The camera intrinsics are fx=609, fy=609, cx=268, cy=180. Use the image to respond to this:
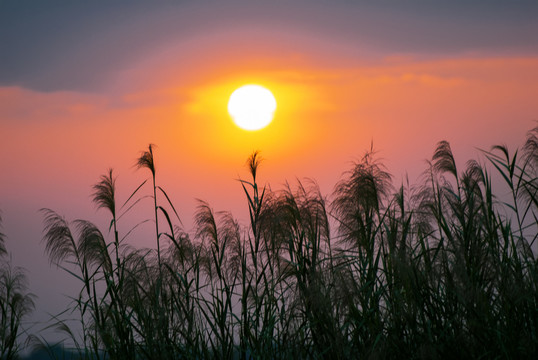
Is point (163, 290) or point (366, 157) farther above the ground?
point (366, 157)

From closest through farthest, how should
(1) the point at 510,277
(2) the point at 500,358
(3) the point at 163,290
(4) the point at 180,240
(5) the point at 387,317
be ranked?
1. (2) the point at 500,358
2. (1) the point at 510,277
3. (5) the point at 387,317
4. (3) the point at 163,290
5. (4) the point at 180,240

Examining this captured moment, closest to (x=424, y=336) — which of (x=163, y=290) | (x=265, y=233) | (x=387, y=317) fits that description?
(x=387, y=317)

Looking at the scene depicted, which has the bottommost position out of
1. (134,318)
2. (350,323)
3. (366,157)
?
(350,323)

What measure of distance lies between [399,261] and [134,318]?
2.14m

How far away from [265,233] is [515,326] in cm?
175

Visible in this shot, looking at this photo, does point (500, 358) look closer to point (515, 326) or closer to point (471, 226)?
point (515, 326)

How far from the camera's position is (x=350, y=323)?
3904mm

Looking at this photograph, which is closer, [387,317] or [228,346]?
[387,317]

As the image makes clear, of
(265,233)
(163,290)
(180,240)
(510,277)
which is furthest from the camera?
(180,240)

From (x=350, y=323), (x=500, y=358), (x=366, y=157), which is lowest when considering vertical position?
(x=500, y=358)

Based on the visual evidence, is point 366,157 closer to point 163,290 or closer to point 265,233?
point 265,233

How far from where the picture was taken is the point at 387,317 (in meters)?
3.96

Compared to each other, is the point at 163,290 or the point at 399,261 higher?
the point at 163,290

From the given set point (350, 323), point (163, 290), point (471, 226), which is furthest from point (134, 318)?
point (471, 226)
